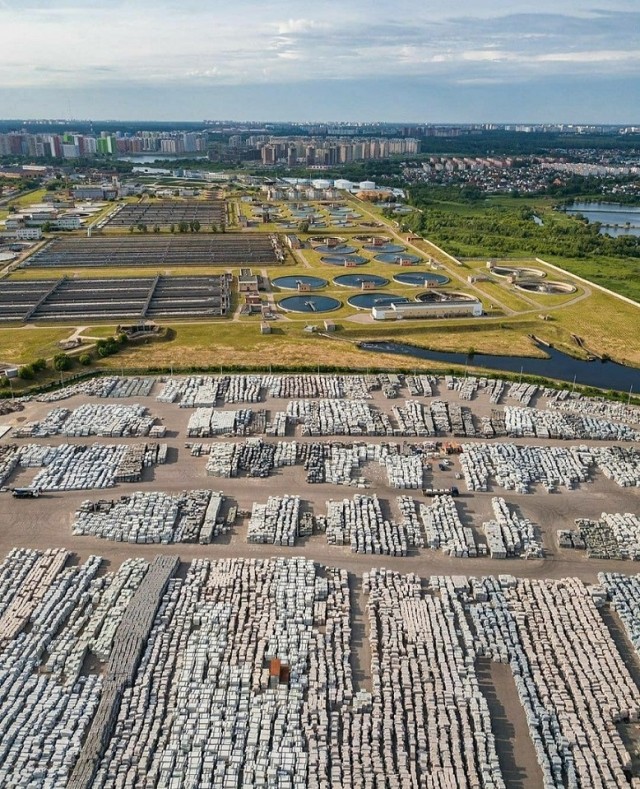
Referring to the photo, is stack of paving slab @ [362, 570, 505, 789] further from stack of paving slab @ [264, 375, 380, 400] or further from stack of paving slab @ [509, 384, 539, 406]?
stack of paving slab @ [509, 384, 539, 406]

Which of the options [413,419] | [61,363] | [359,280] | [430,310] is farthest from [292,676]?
[359,280]

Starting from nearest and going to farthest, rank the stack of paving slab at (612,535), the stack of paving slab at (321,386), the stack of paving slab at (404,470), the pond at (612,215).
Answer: the stack of paving slab at (612,535) → the stack of paving slab at (404,470) → the stack of paving slab at (321,386) → the pond at (612,215)

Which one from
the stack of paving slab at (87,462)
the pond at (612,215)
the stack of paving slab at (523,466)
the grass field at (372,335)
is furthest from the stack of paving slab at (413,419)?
the pond at (612,215)

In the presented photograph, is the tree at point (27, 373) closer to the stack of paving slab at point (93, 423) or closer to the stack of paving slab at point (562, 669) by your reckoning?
the stack of paving slab at point (93, 423)

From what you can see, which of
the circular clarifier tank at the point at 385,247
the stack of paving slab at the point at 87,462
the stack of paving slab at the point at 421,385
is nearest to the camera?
the stack of paving slab at the point at 87,462

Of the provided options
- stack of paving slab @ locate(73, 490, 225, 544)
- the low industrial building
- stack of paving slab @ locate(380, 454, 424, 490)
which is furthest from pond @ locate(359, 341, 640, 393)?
stack of paving slab @ locate(73, 490, 225, 544)

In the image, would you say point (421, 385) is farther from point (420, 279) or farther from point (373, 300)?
point (420, 279)

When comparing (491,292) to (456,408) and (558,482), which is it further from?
Result: (558,482)
